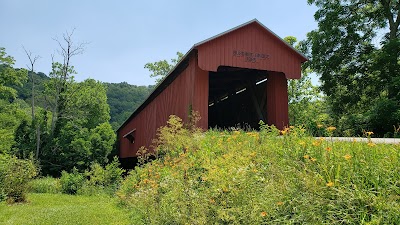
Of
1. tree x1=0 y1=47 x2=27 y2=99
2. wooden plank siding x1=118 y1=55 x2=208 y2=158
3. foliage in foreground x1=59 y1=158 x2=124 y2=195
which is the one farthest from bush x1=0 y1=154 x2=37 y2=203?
tree x1=0 y1=47 x2=27 y2=99

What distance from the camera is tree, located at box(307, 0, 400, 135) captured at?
16547mm

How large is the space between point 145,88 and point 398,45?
41.2m

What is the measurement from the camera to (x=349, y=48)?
16859mm

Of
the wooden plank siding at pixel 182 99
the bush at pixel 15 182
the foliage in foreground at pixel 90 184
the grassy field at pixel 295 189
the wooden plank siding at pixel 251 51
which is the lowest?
the foliage in foreground at pixel 90 184

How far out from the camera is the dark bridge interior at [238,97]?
41.2 ft

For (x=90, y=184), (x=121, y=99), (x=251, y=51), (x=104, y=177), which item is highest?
(x=121, y=99)

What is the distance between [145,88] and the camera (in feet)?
168

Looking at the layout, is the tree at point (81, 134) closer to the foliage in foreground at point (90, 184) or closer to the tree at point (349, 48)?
the foliage in foreground at point (90, 184)

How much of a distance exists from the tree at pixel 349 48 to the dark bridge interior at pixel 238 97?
4.95m

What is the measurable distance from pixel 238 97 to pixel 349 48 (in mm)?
6556

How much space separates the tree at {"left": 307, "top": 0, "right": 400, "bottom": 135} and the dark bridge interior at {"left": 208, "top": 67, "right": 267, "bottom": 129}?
16.2 ft

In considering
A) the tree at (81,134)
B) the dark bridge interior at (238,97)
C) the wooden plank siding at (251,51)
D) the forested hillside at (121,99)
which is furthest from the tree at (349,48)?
the forested hillside at (121,99)

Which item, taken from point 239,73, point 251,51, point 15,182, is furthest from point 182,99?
point 15,182

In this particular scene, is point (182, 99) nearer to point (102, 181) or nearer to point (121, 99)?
point (102, 181)
